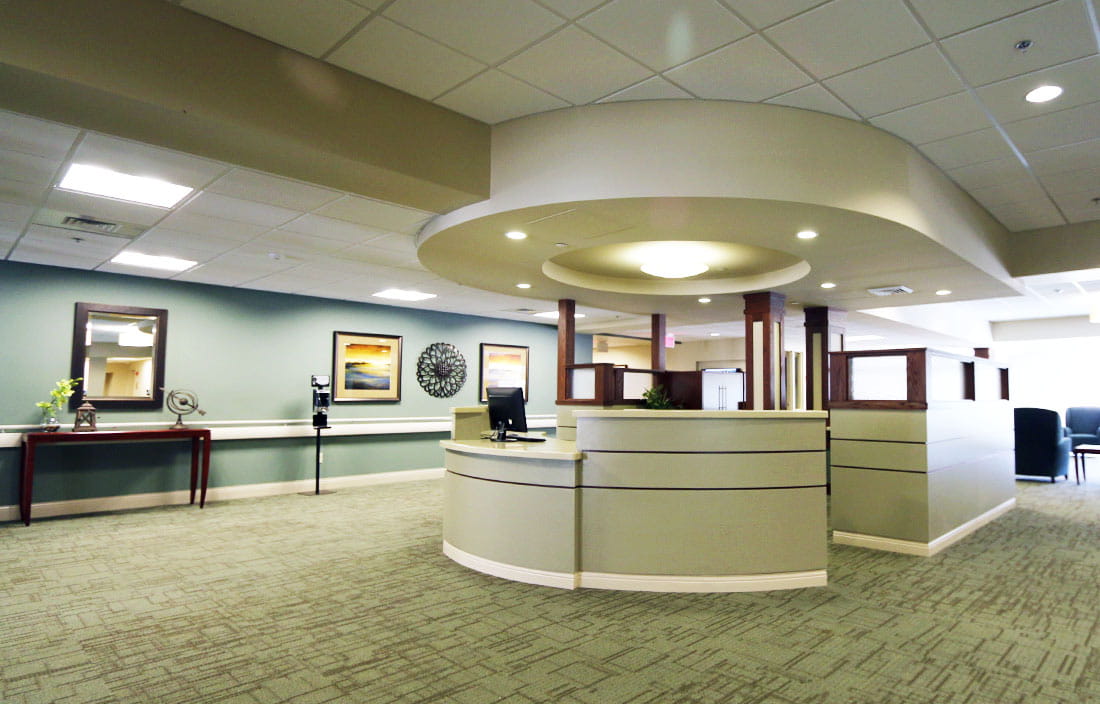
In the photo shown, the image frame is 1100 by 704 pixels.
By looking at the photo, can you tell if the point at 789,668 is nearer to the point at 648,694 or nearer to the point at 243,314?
the point at 648,694

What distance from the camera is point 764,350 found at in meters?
7.15

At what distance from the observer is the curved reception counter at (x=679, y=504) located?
4.00m

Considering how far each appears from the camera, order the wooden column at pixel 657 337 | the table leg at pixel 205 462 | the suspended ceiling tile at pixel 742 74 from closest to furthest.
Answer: the suspended ceiling tile at pixel 742 74, the table leg at pixel 205 462, the wooden column at pixel 657 337

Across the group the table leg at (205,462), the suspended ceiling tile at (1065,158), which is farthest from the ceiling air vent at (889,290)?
the table leg at (205,462)

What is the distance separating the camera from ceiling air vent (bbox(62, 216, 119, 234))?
4722mm

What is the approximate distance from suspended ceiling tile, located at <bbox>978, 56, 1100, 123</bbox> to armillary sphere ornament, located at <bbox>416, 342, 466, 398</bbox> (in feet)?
24.5

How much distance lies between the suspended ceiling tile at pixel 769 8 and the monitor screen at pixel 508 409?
3317mm

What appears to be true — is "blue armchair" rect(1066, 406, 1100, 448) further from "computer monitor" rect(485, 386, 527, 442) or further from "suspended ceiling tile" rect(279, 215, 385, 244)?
"suspended ceiling tile" rect(279, 215, 385, 244)

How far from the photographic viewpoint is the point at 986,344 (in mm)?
12305

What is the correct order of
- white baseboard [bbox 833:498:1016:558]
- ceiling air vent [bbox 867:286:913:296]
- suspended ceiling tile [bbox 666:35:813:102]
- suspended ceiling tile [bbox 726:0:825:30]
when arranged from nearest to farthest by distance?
suspended ceiling tile [bbox 726:0:825:30] < suspended ceiling tile [bbox 666:35:813:102] < white baseboard [bbox 833:498:1016:558] < ceiling air vent [bbox 867:286:913:296]

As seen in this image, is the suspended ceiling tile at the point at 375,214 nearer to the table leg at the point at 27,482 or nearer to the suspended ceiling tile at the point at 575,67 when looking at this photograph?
the suspended ceiling tile at the point at 575,67

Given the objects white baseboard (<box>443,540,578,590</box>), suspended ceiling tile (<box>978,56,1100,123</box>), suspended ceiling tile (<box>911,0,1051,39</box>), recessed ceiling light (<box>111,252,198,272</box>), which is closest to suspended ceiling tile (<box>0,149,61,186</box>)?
recessed ceiling light (<box>111,252,198,272</box>)

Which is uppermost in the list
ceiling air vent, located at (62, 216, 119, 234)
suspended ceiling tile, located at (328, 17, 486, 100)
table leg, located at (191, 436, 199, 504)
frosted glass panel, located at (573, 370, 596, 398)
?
suspended ceiling tile, located at (328, 17, 486, 100)

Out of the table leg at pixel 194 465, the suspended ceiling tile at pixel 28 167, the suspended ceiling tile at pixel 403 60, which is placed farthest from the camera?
the table leg at pixel 194 465
